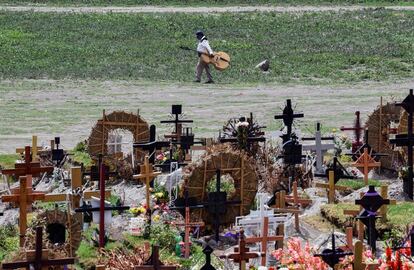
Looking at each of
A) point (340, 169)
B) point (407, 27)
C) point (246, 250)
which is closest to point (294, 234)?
point (340, 169)

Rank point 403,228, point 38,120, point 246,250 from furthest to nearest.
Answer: point 38,120 < point 403,228 < point 246,250

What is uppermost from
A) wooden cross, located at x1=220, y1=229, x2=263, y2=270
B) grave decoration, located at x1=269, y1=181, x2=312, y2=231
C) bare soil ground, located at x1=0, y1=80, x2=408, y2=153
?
bare soil ground, located at x1=0, y1=80, x2=408, y2=153

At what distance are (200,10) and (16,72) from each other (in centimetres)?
1859

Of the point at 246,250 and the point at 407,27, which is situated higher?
the point at 407,27

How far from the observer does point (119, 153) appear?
102 feet

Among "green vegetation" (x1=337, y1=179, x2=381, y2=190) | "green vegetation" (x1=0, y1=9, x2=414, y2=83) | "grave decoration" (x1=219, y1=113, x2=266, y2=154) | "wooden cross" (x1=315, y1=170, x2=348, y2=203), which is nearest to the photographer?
"wooden cross" (x1=315, y1=170, x2=348, y2=203)

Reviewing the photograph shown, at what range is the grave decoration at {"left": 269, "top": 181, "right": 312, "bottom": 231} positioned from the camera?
24.6 m

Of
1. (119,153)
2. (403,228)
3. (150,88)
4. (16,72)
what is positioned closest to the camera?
(403,228)

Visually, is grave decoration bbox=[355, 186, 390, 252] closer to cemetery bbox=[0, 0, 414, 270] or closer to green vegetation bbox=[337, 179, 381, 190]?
cemetery bbox=[0, 0, 414, 270]

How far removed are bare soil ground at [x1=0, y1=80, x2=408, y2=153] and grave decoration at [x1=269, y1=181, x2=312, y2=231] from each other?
1109 cm

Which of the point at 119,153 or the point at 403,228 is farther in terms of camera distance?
the point at 119,153

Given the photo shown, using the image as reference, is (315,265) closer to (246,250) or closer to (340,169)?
(246,250)

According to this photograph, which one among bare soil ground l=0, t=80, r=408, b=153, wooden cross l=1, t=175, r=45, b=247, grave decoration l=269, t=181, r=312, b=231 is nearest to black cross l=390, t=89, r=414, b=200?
grave decoration l=269, t=181, r=312, b=231

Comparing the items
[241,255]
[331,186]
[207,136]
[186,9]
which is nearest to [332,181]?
[331,186]
